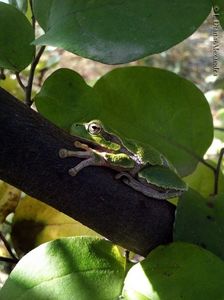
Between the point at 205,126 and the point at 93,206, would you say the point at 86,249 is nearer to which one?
the point at 93,206

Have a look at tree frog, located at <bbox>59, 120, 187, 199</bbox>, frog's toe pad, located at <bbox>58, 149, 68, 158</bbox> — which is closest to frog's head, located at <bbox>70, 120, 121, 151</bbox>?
tree frog, located at <bbox>59, 120, 187, 199</bbox>

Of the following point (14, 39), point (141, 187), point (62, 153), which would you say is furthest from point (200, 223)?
point (14, 39)

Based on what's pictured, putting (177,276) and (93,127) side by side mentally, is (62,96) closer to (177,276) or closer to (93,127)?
(93,127)

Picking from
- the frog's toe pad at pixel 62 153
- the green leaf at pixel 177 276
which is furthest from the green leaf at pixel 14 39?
the green leaf at pixel 177 276

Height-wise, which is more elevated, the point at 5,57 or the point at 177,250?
the point at 5,57

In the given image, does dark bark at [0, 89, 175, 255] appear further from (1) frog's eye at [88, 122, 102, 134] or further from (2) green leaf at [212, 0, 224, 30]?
(2) green leaf at [212, 0, 224, 30]

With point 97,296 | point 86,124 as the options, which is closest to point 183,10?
point 86,124
